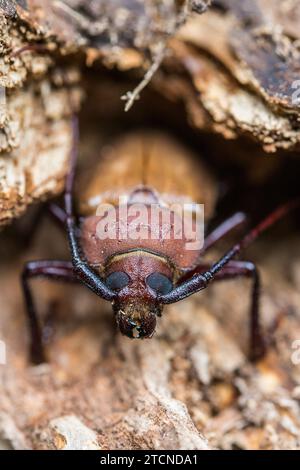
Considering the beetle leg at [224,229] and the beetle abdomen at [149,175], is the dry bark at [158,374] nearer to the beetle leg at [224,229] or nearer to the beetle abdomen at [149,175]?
the beetle leg at [224,229]

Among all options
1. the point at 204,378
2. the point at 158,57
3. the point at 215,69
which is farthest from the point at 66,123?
the point at 204,378

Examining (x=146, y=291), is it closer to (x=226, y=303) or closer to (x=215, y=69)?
(x=226, y=303)

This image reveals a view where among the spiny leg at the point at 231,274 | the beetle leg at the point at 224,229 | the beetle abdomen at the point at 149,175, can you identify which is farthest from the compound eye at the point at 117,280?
the beetle leg at the point at 224,229

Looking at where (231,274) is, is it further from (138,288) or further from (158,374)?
(138,288)

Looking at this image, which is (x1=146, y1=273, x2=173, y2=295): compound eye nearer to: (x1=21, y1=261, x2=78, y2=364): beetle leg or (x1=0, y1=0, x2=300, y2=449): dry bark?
(x1=0, y1=0, x2=300, y2=449): dry bark

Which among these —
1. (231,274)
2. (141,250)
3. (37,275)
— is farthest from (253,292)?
(37,275)
